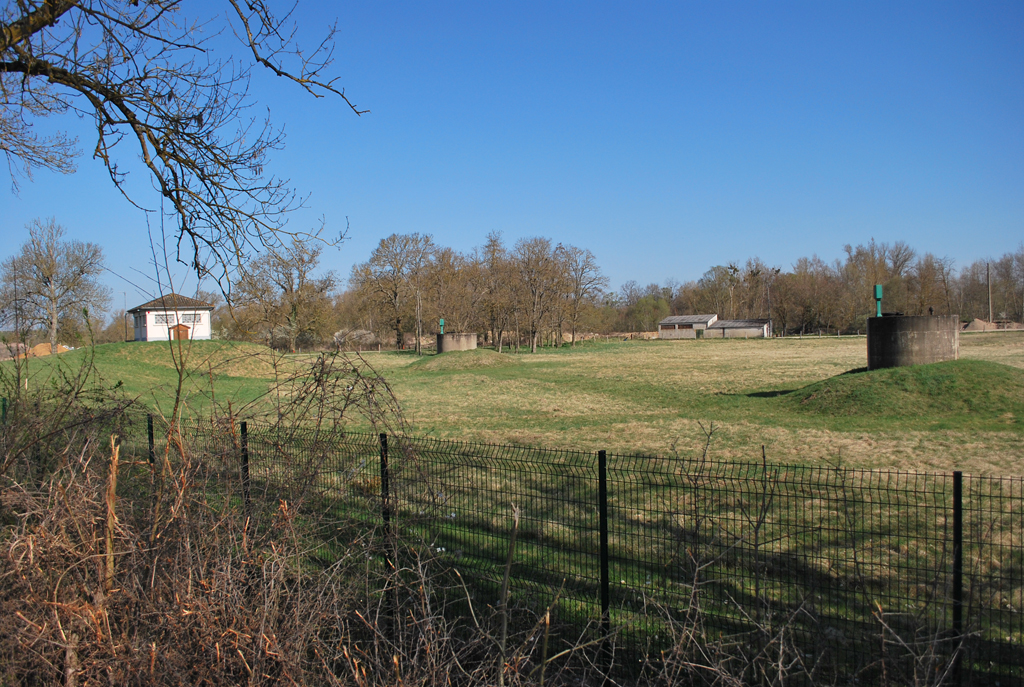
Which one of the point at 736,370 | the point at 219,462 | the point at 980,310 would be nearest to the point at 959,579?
the point at 219,462

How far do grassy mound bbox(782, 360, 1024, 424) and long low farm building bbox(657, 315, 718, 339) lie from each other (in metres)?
73.1

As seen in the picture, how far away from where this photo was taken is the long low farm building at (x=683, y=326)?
8994 cm

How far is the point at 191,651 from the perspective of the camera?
10.9 feet

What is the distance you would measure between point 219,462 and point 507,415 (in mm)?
A: 12902

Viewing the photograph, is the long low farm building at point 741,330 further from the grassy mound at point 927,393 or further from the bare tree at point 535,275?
the grassy mound at point 927,393

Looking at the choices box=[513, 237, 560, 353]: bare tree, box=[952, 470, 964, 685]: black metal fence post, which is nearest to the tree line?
box=[513, 237, 560, 353]: bare tree

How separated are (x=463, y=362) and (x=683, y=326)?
64738 mm

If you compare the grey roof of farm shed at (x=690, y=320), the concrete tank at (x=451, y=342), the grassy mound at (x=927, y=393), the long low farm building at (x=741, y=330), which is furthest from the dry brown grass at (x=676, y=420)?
the grey roof of farm shed at (x=690, y=320)

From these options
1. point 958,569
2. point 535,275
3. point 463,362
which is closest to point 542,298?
point 535,275

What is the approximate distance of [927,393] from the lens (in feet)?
49.9

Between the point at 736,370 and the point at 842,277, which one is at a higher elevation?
the point at 842,277

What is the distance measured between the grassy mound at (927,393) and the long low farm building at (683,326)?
73129 millimetres

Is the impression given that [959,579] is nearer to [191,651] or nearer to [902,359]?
[191,651]

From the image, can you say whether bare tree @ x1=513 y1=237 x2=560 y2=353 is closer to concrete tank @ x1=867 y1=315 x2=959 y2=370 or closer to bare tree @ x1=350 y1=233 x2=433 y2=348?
bare tree @ x1=350 y1=233 x2=433 y2=348
